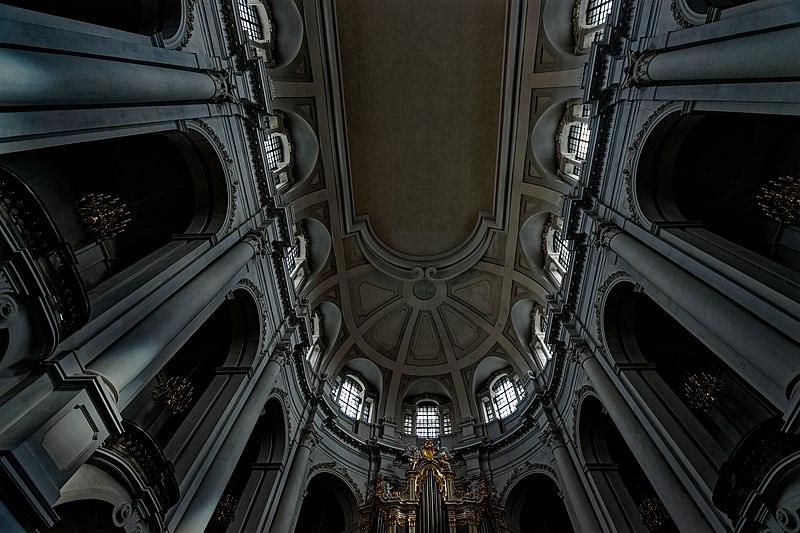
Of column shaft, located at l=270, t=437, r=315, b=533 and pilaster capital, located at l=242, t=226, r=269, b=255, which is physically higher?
pilaster capital, located at l=242, t=226, r=269, b=255

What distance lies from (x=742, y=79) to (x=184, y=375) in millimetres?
15007

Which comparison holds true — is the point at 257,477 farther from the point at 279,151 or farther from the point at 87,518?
the point at 279,151

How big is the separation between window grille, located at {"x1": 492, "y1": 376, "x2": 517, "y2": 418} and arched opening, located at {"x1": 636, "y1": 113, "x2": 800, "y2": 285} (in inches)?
435

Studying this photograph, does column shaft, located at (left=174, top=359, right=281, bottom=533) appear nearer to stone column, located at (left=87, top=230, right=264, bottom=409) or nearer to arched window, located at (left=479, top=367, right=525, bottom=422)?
stone column, located at (left=87, top=230, right=264, bottom=409)

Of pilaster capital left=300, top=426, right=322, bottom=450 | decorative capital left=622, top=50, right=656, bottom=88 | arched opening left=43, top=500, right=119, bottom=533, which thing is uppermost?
decorative capital left=622, top=50, right=656, bottom=88

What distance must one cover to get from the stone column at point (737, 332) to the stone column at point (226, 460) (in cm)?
1029

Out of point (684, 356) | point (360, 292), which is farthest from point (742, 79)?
point (360, 292)

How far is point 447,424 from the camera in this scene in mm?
20156

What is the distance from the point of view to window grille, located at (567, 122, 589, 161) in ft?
49.6

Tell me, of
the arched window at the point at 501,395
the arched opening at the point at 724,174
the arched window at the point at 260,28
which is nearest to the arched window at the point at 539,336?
the arched window at the point at 501,395

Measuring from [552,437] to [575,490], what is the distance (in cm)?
198

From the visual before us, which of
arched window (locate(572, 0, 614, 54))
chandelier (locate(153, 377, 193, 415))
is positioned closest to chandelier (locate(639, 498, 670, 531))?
chandelier (locate(153, 377, 193, 415))

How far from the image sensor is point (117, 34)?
24.3ft

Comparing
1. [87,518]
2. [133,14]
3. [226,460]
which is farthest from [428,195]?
[87,518]
